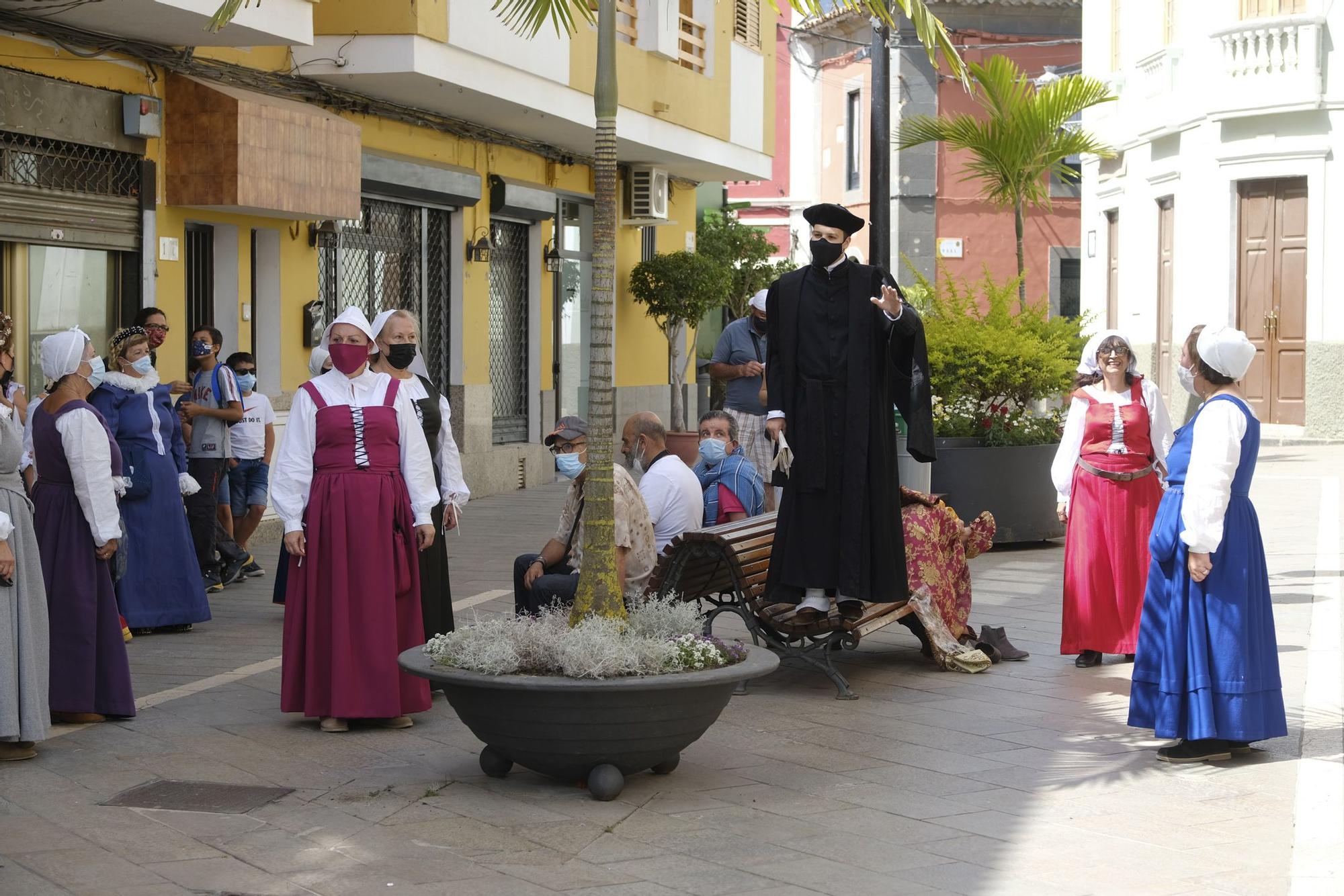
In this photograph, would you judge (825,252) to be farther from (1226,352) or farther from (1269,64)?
(1269,64)

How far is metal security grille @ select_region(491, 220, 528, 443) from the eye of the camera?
1880 cm

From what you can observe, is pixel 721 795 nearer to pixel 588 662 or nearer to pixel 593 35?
pixel 588 662

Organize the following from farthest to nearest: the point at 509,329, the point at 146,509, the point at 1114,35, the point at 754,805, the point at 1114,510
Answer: the point at 1114,35 → the point at 509,329 → the point at 146,509 → the point at 1114,510 → the point at 754,805

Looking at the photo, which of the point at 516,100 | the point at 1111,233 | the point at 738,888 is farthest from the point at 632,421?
the point at 1111,233

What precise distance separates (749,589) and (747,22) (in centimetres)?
1564

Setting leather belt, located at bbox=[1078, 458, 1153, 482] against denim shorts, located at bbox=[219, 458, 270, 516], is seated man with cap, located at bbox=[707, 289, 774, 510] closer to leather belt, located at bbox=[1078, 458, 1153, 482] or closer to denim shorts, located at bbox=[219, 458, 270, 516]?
leather belt, located at bbox=[1078, 458, 1153, 482]

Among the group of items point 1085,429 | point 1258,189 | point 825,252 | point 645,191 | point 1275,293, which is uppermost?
point 1258,189

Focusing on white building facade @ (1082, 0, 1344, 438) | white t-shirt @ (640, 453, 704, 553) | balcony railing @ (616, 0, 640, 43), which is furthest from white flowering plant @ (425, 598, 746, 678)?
white building facade @ (1082, 0, 1344, 438)

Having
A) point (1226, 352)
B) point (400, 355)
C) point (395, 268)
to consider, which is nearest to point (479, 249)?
point (395, 268)

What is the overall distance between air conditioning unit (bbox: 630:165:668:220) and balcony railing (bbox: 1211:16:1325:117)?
8373 mm

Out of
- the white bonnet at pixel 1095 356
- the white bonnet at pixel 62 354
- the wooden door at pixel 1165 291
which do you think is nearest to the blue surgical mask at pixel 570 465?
the white bonnet at pixel 62 354

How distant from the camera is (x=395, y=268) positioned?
1670 cm

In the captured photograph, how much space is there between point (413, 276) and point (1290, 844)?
1272cm

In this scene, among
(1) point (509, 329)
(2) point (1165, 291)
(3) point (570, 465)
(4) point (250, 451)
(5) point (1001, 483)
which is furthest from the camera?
(2) point (1165, 291)
